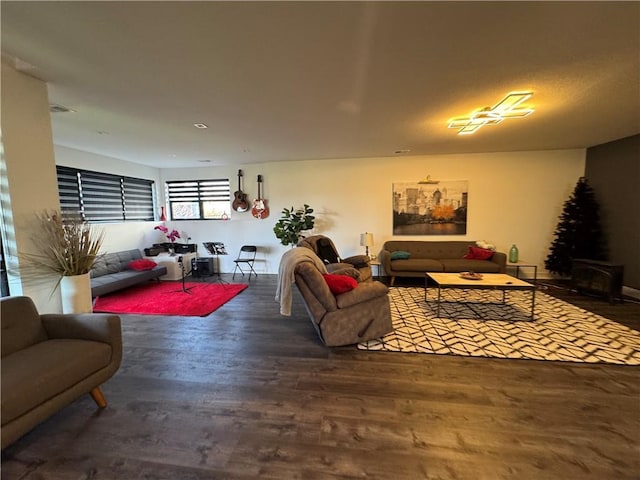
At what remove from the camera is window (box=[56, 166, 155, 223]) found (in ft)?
14.5

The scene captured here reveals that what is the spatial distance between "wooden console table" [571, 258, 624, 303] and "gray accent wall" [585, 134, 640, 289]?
0.63 meters

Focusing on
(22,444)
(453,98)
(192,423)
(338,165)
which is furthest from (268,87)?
(338,165)

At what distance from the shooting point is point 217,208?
20.7ft

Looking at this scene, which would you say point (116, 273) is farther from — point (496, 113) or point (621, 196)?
point (621, 196)

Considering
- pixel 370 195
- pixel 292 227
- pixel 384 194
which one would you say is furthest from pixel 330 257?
pixel 384 194

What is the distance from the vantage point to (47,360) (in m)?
1.57

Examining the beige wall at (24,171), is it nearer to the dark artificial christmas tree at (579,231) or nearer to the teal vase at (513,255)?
the teal vase at (513,255)

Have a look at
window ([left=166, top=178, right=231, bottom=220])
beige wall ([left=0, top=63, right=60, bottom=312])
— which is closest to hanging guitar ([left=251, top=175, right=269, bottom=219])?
window ([left=166, top=178, right=231, bottom=220])

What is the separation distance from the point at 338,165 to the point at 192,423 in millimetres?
4984

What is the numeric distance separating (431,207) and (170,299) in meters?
5.15

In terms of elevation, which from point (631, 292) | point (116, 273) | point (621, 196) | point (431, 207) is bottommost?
point (631, 292)

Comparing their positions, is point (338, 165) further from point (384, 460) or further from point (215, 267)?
point (384, 460)

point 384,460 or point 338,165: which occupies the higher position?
point 338,165

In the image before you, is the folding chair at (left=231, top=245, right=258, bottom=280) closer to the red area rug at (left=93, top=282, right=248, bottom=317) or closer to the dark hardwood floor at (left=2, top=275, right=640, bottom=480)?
the red area rug at (left=93, top=282, right=248, bottom=317)
